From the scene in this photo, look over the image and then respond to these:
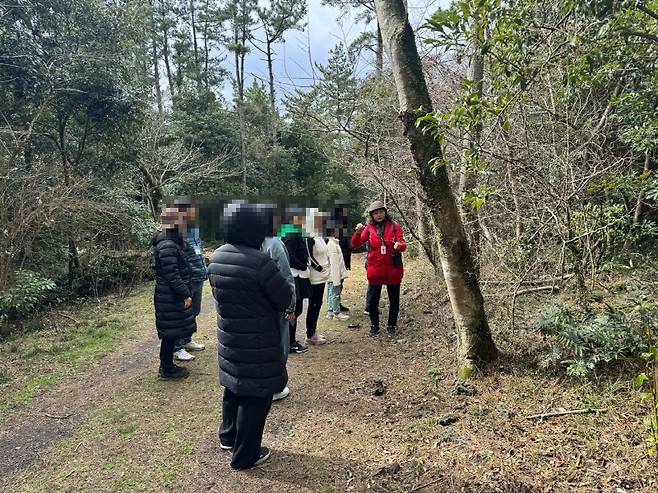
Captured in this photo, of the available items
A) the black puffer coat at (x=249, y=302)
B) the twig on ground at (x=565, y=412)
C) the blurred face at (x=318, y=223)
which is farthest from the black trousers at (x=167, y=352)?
the twig on ground at (x=565, y=412)

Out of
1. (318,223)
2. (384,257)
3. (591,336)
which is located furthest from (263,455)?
(384,257)

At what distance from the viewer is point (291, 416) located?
12.2 feet

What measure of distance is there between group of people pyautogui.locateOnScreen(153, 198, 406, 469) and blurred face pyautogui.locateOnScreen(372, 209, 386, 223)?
1 centimetres

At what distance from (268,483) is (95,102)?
8834 millimetres

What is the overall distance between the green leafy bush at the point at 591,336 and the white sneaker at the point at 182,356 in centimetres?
368

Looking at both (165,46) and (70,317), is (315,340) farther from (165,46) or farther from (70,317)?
(165,46)

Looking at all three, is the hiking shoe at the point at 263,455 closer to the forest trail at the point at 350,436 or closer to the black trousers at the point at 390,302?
the forest trail at the point at 350,436

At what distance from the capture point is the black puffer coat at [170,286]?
4160mm

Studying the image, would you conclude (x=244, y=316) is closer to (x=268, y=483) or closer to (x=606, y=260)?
(x=268, y=483)

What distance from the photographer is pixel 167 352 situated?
4496mm

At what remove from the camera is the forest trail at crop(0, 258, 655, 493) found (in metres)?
2.74

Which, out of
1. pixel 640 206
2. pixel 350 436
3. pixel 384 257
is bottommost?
pixel 350 436

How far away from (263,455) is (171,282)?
1.87 meters

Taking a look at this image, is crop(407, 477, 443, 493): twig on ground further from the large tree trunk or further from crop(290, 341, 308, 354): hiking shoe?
crop(290, 341, 308, 354): hiking shoe
